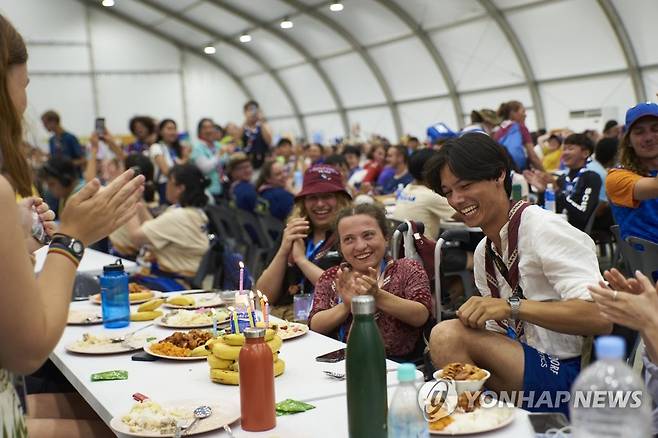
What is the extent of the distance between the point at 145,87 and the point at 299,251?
1891cm

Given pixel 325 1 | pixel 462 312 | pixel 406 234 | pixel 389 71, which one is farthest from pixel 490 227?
pixel 389 71

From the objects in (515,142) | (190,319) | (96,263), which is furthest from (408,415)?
(515,142)

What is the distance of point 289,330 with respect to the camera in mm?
2559

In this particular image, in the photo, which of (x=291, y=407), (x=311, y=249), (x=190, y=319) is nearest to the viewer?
(x=291, y=407)

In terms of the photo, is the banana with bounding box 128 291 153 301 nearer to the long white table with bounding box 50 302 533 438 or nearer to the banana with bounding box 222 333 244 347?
the long white table with bounding box 50 302 533 438

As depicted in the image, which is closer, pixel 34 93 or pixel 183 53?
pixel 34 93

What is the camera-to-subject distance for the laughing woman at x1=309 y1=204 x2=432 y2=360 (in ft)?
8.38

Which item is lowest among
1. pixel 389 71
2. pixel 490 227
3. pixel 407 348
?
pixel 407 348

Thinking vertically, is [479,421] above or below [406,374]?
below

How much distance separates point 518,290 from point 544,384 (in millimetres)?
312

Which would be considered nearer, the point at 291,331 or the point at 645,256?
the point at 291,331

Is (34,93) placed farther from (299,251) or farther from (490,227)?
(490,227)

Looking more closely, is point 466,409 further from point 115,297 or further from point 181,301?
point 181,301

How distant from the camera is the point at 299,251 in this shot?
3531 millimetres
